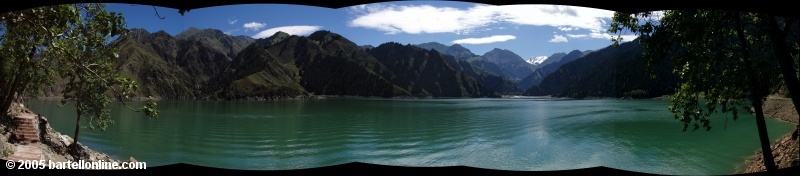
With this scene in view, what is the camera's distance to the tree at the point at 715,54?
728 cm

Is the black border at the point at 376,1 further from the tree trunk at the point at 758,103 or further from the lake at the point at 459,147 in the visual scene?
the lake at the point at 459,147

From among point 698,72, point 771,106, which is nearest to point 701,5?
point 698,72

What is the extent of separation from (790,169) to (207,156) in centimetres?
5061

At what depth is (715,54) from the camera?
22.7 ft

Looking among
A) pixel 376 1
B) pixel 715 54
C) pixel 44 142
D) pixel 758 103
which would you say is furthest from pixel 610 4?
pixel 44 142

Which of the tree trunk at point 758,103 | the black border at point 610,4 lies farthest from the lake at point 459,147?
the black border at point 610,4

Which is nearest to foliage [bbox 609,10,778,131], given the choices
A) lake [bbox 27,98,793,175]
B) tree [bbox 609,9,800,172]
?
tree [bbox 609,9,800,172]

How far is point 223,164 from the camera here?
41438mm

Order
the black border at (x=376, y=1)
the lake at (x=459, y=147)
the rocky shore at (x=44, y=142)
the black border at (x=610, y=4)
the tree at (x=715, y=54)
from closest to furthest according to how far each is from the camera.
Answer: the black border at (x=376, y=1)
the black border at (x=610, y=4)
the tree at (x=715, y=54)
the rocky shore at (x=44, y=142)
the lake at (x=459, y=147)

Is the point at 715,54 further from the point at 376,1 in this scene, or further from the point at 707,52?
the point at 376,1

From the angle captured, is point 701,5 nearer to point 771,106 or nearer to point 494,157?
point 494,157

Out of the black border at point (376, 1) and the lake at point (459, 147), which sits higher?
the black border at point (376, 1)

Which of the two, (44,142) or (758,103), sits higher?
(758,103)

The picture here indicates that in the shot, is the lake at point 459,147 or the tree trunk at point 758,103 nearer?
the tree trunk at point 758,103
